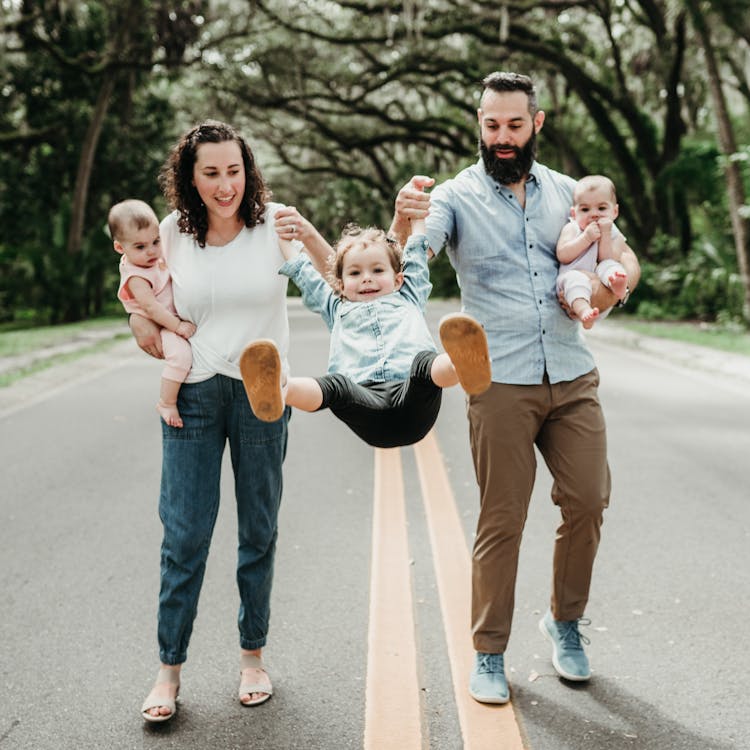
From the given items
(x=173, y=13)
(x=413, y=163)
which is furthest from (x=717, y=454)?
(x=413, y=163)

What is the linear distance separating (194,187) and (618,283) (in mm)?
1452

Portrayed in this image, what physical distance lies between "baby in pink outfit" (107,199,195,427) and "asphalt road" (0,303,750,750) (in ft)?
3.60

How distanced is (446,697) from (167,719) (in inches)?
37.9

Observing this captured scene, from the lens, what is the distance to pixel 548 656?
3.95 meters

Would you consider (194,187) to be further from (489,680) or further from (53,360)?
(53,360)

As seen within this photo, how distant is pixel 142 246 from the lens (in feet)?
11.1

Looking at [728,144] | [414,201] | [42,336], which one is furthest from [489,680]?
[42,336]

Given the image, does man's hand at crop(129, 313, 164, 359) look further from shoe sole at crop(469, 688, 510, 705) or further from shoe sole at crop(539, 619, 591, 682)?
shoe sole at crop(539, 619, 591, 682)

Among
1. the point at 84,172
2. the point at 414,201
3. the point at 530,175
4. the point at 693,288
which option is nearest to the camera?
the point at 414,201

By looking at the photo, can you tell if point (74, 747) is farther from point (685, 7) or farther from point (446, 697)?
point (685, 7)

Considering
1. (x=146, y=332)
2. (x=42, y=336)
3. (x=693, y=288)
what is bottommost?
(x=693, y=288)

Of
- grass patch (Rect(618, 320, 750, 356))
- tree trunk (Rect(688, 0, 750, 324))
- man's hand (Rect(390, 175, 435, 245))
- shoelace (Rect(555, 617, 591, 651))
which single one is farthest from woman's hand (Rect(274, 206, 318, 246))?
tree trunk (Rect(688, 0, 750, 324))

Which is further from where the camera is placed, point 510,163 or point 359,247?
point 510,163

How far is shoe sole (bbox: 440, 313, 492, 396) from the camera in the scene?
9.38ft
